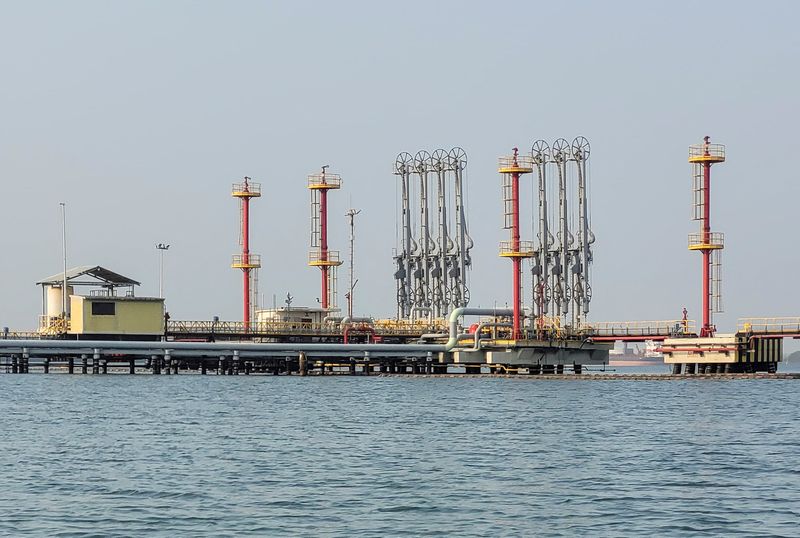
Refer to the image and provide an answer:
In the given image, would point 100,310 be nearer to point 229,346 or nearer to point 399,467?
point 229,346

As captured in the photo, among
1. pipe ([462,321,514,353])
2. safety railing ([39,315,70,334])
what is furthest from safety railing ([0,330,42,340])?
pipe ([462,321,514,353])

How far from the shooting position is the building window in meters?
115

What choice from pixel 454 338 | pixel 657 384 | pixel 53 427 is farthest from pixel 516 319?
pixel 53 427

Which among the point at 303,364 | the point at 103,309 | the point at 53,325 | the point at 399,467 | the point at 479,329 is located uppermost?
the point at 103,309

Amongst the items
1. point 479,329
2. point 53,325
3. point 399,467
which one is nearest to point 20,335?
point 53,325

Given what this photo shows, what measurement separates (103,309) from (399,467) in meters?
72.2

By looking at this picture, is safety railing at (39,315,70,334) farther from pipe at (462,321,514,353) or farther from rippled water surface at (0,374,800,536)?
rippled water surface at (0,374,800,536)

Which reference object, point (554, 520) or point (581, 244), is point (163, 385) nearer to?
point (581, 244)

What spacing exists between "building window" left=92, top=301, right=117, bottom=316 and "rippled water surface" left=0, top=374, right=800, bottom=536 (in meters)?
31.7

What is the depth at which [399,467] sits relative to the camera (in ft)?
156

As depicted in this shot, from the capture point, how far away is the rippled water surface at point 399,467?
36438 millimetres

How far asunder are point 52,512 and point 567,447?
22.5 meters

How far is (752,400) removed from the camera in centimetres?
8444

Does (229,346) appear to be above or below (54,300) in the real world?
below
